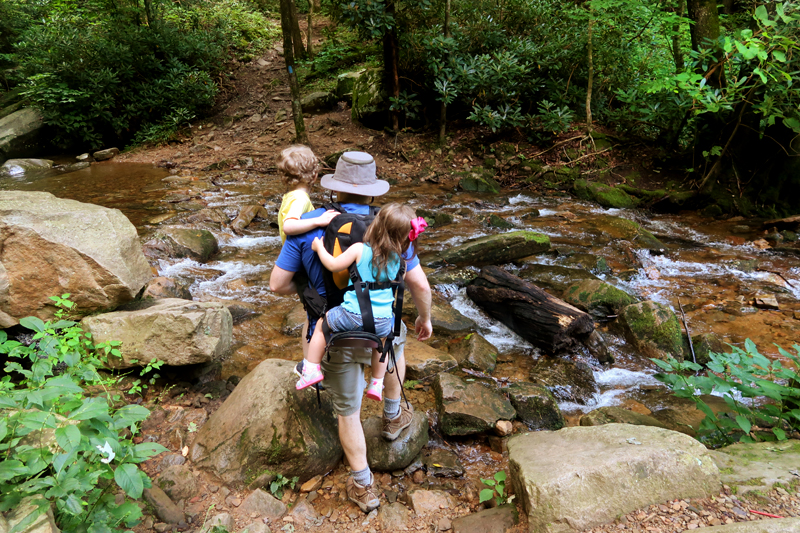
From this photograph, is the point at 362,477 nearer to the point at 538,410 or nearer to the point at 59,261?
the point at 538,410

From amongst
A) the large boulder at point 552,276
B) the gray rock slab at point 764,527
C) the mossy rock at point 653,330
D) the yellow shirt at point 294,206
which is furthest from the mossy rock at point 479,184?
the gray rock slab at point 764,527

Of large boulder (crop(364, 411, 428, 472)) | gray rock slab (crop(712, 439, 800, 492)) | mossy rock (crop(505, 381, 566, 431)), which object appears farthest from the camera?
mossy rock (crop(505, 381, 566, 431))

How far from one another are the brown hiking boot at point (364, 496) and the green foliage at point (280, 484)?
1.26 feet

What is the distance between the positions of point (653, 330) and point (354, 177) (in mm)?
3901

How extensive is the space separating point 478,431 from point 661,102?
986cm

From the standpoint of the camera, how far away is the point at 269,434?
2.98 m

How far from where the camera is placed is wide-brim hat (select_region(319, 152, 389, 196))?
2.63m

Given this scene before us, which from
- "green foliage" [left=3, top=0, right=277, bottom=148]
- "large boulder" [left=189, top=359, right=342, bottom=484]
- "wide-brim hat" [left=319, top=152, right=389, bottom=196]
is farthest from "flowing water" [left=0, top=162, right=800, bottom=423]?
"green foliage" [left=3, top=0, right=277, bottom=148]

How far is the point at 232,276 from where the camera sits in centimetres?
629

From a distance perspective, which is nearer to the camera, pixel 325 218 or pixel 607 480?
pixel 607 480

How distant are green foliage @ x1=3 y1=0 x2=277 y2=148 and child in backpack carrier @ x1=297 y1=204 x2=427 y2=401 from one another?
44.6 feet

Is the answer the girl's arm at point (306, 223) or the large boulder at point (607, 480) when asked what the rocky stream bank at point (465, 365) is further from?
the girl's arm at point (306, 223)

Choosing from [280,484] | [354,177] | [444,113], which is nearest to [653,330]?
[354,177]

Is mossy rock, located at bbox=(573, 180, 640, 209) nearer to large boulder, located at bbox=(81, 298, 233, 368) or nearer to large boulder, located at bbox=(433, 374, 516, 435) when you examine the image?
large boulder, located at bbox=(433, 374, 516, 435)
